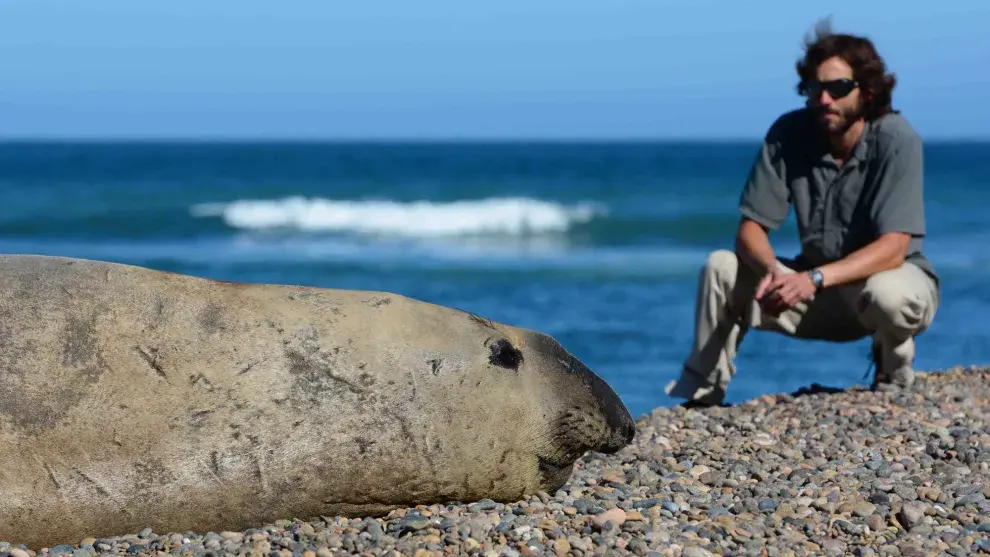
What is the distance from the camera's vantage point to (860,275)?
564 centimetres

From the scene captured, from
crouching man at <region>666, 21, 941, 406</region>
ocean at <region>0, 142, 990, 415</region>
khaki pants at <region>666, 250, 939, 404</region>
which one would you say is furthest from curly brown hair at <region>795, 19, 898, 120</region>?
ocean at <region>0, 142, 990, 415</region>

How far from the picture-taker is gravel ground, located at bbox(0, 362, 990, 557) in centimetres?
367

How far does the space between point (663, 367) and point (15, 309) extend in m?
5.46

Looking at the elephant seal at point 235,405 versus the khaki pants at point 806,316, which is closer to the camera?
the elephant seal at point 235,405

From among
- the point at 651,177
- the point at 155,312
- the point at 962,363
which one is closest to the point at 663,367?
the point at 962,363

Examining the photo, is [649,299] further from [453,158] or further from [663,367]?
[453,158]

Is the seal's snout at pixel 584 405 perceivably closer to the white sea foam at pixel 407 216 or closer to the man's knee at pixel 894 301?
the man's knee at pixel 894 301

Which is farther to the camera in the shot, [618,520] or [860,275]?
[860,275]

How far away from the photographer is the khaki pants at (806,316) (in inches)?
225

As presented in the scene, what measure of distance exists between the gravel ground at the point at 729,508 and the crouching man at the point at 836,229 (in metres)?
0.59

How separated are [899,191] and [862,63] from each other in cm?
62

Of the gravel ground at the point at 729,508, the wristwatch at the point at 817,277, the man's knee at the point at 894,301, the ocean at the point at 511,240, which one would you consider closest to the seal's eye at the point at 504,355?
the gravel ground at the point at 729,508

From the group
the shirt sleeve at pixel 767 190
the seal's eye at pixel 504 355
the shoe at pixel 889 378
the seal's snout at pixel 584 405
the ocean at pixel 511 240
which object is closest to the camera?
the seal's eye at pixel 504 355

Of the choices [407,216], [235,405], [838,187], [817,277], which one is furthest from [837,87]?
[407,216]
